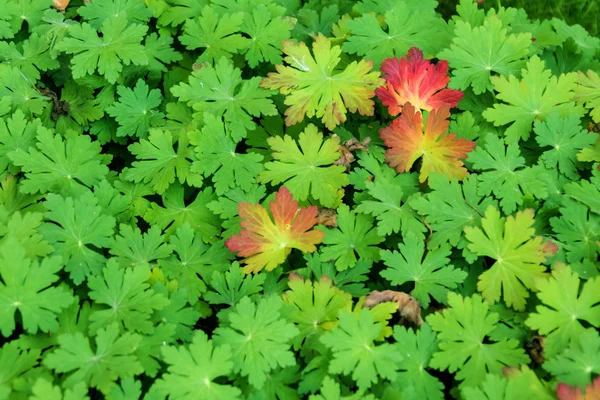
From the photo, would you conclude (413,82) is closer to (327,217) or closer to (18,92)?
(327,217)

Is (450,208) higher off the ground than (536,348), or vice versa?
(450,208)

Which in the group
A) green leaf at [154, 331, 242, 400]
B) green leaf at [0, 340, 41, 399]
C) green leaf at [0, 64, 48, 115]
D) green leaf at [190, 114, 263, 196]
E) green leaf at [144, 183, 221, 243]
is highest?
green leaf at [190, 114, 263, 196]

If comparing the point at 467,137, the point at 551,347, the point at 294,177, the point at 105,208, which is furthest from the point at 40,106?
the point at 551,347

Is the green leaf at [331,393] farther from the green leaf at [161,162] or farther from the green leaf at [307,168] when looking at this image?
the green leaf at [161,162]

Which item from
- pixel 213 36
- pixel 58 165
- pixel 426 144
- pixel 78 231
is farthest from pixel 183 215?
pixel 426 144

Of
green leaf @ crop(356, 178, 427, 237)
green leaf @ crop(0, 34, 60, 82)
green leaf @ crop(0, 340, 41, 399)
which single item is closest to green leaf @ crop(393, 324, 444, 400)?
green leaf @ crop(356, 178, 427, 237)

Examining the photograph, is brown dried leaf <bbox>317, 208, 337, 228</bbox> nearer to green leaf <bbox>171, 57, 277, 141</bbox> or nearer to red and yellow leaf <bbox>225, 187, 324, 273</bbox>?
red and yellow leaf <bbox>225, 187, 324, 273</bbox>

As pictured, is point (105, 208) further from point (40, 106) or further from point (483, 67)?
point (483, 67)
